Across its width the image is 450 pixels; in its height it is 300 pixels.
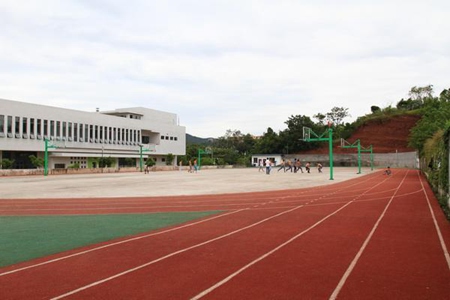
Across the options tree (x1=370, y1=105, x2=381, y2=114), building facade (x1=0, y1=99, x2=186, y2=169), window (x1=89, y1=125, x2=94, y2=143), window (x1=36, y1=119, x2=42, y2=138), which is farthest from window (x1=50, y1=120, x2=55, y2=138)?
tree (x1=370, y1=105, x2=381, y2=114)

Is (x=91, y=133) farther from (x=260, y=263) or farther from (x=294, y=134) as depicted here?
(x=260, y=263)

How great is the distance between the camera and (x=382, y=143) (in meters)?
87.2

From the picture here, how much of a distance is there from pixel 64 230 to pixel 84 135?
5146 cm

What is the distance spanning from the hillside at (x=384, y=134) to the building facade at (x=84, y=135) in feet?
116

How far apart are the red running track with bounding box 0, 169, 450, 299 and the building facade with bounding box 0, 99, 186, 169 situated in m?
43.1

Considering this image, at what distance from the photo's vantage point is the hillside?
3351 inches

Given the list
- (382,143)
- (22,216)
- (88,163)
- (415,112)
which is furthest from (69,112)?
(415,112)

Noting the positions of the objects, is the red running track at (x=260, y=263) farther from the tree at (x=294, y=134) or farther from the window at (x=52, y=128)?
the tree at (x=294, y=134)

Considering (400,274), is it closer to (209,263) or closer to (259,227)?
(209,263)

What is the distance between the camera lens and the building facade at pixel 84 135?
4675cm

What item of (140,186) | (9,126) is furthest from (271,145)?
(140,186)

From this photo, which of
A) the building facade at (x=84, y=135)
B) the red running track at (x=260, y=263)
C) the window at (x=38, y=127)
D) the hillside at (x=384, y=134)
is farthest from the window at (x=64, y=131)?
the hillside at (x=384, y=134)

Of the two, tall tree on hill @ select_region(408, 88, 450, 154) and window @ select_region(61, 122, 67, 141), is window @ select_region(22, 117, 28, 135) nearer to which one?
window @ select_region(61, 122, 67, 141)

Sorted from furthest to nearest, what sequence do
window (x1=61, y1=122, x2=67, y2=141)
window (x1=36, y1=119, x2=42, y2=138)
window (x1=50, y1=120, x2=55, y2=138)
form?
1. window (x1=61, y1=122, x2=67, y2=141)
2. window (x1=50, y1=120, x2=55, y2=138)
3. window (x1=36, y1=119, x2=42, y2=138)
